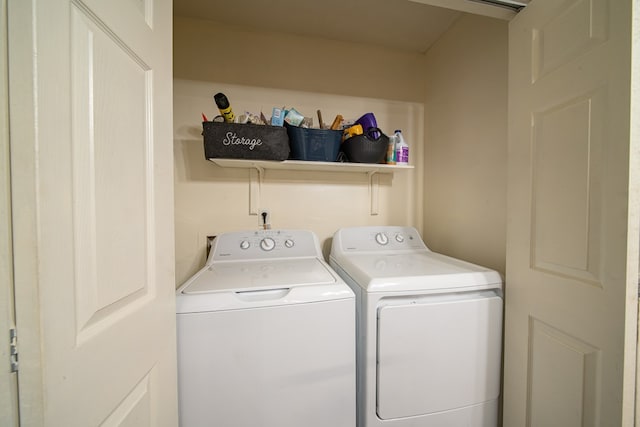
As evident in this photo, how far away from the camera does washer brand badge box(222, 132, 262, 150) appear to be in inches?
48.7

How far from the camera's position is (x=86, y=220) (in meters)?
0.42

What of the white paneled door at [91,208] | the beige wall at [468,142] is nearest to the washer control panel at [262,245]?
the white paneled door at [91,208]

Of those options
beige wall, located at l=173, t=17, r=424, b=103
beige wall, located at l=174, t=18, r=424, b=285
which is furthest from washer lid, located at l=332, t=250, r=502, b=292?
beige wall, located at l=173, t=17, r=424, b=103

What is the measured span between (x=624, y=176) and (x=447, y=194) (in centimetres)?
100

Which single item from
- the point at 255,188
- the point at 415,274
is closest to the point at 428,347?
the point at 415,274

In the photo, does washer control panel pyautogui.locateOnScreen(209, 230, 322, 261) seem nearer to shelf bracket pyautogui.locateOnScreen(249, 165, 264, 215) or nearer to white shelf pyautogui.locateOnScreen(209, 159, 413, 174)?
shelf bracket pyautogui.locateOnScreen(249, 165, 264, 215)

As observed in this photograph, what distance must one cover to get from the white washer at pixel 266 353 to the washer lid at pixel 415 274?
0.14 meters

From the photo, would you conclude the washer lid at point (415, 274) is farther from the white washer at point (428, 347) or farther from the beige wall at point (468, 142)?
the beige wall at point (468, 142)

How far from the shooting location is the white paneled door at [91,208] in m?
0.33

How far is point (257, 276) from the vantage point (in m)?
1.03

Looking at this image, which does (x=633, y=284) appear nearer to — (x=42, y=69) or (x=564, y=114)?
(x=564, y=114)

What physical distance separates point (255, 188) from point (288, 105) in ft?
2.10

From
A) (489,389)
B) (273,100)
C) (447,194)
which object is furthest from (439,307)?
(273,100)

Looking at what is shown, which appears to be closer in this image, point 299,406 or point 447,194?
point 299,406
